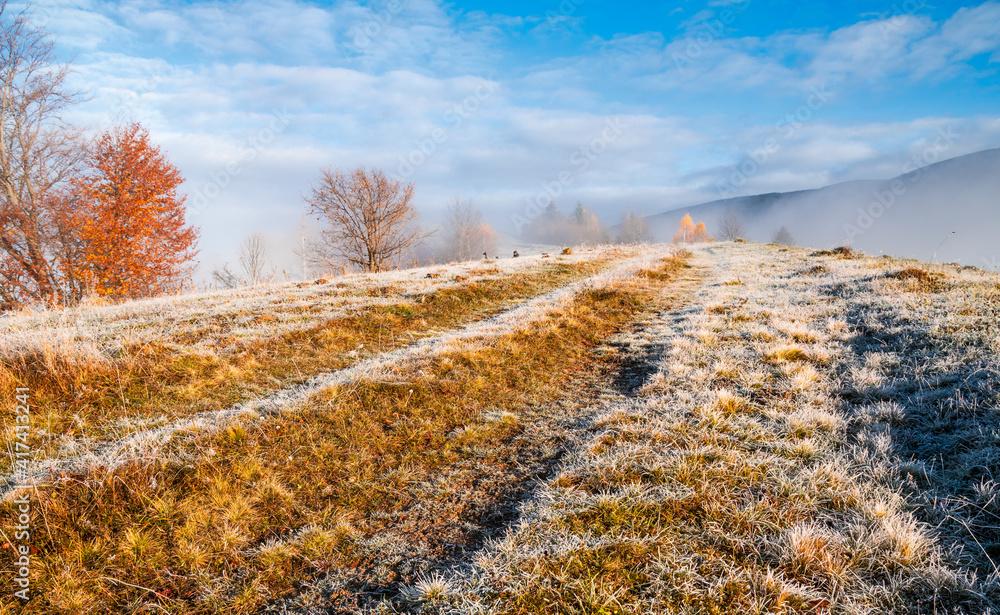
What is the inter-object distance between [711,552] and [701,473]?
933mm

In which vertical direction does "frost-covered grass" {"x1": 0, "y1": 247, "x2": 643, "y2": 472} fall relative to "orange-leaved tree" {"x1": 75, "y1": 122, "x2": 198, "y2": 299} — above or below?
below

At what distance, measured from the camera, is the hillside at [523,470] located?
2.74 metres

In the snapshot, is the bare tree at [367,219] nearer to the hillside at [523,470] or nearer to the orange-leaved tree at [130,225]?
the orange-leaved tree at [130,225]

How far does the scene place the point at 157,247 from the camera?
22297mm

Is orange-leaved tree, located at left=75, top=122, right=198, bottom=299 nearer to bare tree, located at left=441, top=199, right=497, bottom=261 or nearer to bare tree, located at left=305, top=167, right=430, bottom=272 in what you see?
bare tree, located at left=305, top=167, right=430, bottom=272

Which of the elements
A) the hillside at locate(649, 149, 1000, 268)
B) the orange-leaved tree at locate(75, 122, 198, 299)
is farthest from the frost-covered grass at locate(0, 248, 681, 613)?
the hillside at locate(649, 149, 1000, 268)

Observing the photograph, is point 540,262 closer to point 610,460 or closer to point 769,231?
point 610,460

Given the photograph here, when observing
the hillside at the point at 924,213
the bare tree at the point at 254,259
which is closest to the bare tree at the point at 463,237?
the bare tree at the point at 254,259

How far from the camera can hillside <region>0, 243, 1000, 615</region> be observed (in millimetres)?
2738
